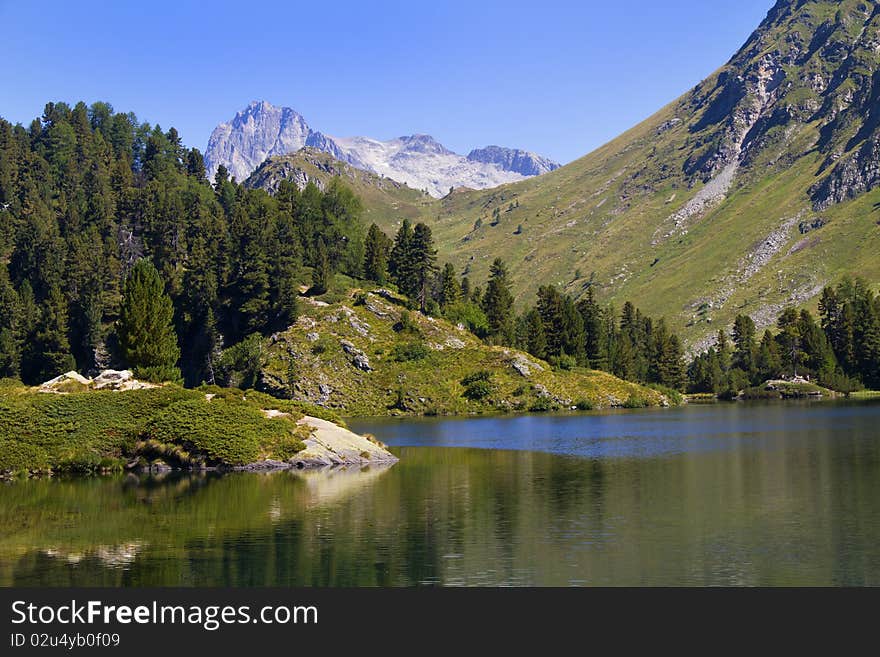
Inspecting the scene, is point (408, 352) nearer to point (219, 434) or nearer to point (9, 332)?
point (9, 332)

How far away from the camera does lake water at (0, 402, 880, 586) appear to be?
39.9 m

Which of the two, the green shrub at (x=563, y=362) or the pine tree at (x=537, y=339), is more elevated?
the pine tree at (x=537, y=339)

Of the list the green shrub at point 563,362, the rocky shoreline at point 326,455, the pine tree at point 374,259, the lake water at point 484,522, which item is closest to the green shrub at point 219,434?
the rocky shoreline at point 326,455

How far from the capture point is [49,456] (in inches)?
3231

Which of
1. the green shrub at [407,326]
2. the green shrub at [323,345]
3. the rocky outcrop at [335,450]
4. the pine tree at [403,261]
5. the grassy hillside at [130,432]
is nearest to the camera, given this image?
the grassy hillside at [130,432]

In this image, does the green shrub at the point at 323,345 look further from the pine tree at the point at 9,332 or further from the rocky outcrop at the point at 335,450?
the rocky outcrop at the point at 335,450

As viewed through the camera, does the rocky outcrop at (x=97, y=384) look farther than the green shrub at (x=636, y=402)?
No

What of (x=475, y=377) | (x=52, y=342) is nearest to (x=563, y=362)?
(x=475, y=377)

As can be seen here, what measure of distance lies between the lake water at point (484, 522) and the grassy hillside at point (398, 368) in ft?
227

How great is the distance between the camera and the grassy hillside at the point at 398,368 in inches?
6314

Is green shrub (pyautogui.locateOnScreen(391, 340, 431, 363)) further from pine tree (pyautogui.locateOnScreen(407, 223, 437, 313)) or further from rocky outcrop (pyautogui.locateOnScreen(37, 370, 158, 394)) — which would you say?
rocky outcrop (pyautogui.locateOnScreen(37, 370, 158, 394))

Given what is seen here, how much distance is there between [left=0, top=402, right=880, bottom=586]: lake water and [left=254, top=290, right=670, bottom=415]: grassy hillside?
69.2m

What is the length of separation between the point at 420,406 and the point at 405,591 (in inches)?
4924

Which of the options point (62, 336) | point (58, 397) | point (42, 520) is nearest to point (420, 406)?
point (62, 336)
